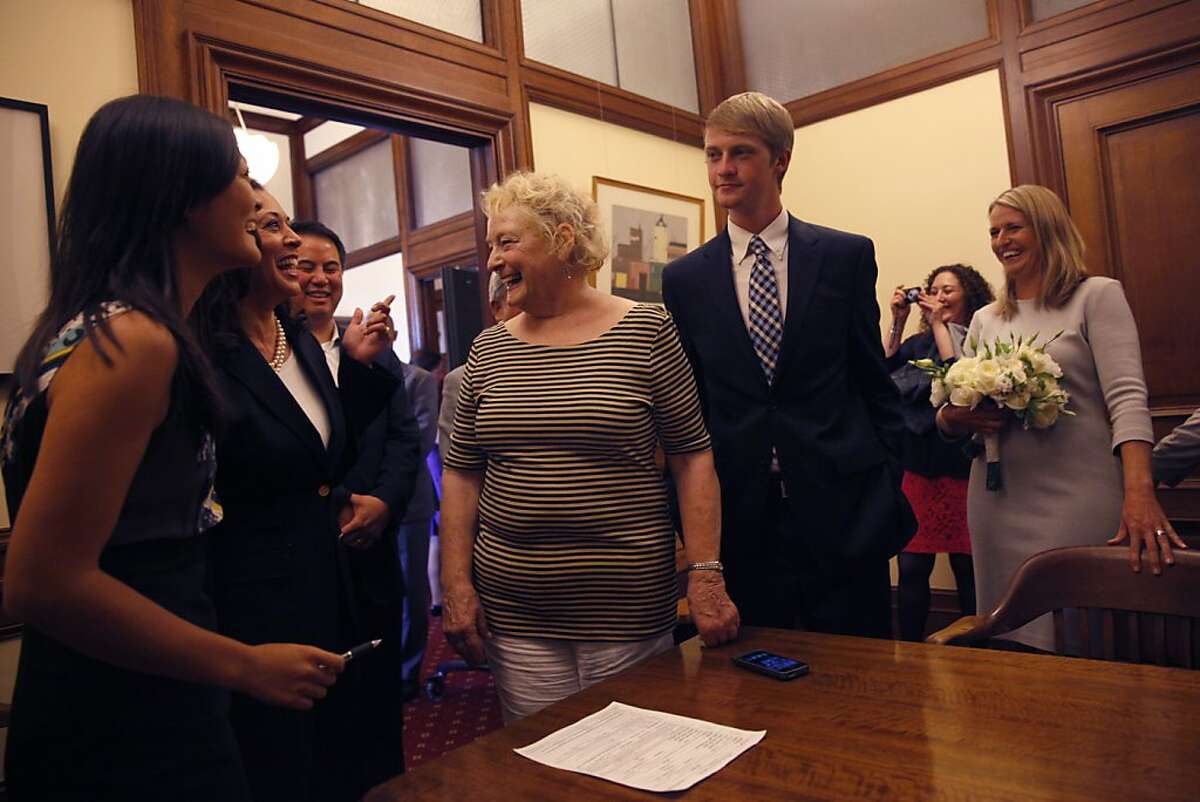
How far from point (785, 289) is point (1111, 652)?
97 cm

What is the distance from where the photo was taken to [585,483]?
65.4 inches

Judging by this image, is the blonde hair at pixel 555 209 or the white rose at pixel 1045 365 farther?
the white rose at pixel 1045 365

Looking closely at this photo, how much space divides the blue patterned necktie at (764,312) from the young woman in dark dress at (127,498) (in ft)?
3.95

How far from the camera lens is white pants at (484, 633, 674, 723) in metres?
1.65

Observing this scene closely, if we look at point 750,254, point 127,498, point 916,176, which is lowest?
point 127,498

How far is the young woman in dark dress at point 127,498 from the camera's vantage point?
877mm

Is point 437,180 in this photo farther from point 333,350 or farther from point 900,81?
point 333,350

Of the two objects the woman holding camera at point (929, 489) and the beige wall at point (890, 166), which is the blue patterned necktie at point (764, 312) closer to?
the woman holding camera at point (929, 489)

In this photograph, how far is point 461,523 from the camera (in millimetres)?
1836

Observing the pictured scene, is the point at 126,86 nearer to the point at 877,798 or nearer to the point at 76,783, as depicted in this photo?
the point at 76,783

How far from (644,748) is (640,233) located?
365 centimetres

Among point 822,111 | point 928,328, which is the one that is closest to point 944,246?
point 928,328

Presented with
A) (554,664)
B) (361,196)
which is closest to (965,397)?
(554,664)

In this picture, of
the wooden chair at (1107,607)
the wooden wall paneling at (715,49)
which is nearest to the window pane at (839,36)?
the wooden wall paneling at (715,49)
